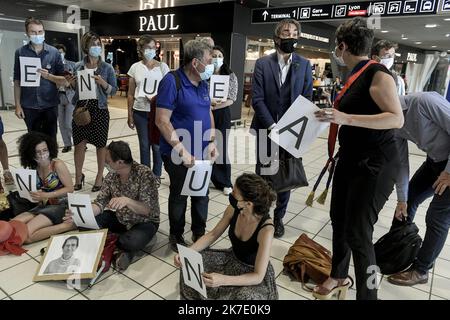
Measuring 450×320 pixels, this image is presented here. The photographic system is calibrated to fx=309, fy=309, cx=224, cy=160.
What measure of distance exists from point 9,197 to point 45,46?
5.28 feet

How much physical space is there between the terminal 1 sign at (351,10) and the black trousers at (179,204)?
3808mm

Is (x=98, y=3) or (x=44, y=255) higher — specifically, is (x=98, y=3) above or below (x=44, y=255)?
above

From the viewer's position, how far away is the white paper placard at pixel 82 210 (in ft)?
6.79

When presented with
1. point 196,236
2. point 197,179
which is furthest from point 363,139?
point 196,236

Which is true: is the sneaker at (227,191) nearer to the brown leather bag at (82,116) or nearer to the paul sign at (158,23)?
the brown leather bag at (82,116)

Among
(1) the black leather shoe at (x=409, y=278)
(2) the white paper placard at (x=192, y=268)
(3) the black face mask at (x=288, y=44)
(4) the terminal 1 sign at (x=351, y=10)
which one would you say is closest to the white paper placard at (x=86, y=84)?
(3) the black face mask at (x=288, y=44)

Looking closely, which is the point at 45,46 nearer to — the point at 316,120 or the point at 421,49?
the point at 316,120

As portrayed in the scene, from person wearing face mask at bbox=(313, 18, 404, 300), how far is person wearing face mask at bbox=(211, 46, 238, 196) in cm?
186

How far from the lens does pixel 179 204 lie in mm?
2238

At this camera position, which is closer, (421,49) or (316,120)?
(316,120)

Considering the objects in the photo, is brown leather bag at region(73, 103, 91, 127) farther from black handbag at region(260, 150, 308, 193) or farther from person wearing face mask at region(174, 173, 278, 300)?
person wearing face mask at region(174, 173, 278, 300)

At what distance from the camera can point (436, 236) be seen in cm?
192

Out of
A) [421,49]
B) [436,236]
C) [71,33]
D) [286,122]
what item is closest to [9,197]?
[286,122]

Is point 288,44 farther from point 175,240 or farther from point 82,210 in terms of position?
point 82,210
